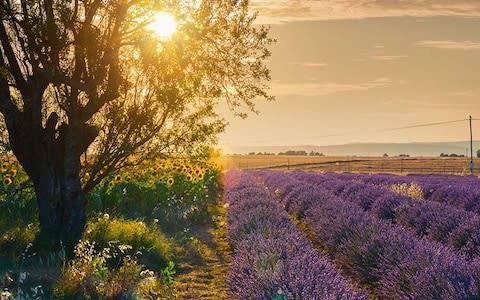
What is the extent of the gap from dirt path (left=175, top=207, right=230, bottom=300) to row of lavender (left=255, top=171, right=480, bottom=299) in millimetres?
1760

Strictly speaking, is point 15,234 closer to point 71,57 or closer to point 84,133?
point 84,133

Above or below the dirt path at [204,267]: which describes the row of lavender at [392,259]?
above

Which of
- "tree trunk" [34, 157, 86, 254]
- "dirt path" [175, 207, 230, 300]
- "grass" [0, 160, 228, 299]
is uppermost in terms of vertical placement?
"tree trunk" [34, 157, 86, 254]

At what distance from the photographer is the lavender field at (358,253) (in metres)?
5.80

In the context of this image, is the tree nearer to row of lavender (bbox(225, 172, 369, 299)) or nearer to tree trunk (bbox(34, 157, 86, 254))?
tree trunk (bbox(34, 157, 86, 254))

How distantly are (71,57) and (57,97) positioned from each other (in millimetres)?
615

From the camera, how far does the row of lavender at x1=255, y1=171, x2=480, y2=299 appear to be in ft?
19.5

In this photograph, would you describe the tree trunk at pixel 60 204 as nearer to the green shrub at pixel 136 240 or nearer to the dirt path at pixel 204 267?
the green shrub at pixel 136 240

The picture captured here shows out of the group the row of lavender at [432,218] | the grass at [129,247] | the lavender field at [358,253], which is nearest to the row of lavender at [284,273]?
the lavender field at [358,253]

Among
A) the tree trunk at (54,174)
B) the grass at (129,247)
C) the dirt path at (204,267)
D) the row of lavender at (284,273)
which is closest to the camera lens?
the row of lavender at (284,273)

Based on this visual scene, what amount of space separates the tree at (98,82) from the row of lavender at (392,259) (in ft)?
8.36

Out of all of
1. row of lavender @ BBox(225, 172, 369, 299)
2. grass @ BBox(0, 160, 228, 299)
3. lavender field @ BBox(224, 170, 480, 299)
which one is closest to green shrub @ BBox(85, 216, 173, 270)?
grass @ BBox(0, 160, 228, 299)

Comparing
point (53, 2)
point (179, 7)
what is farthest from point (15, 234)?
point (179, 7)

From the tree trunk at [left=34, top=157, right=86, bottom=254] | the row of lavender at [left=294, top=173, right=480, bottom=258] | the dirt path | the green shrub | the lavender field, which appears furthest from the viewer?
the green shrub
